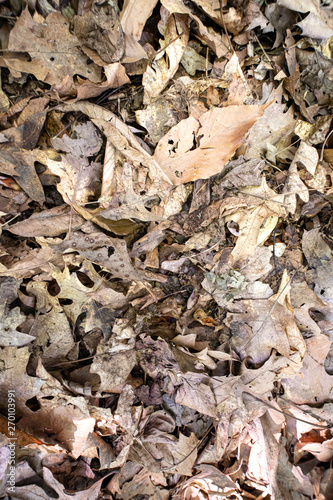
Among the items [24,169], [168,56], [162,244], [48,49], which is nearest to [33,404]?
[162,244]

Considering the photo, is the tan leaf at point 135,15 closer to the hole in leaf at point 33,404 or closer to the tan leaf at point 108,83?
the tan leaf at point 108,83

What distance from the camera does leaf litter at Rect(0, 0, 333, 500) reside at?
1680 mm

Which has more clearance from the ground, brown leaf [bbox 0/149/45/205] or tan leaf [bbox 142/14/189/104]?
tan leaf [bbox 142/14/189/104]

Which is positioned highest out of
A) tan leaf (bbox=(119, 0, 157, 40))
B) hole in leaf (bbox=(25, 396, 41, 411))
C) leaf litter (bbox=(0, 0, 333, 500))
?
tan leaf (bbox=(119, 0, 157, 40))

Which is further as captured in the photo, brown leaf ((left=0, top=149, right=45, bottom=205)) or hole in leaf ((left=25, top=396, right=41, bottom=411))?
hole in leaf ((left=25, top=396, right=41, bottom=411))

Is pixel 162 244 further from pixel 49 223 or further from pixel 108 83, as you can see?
pixel 108 83

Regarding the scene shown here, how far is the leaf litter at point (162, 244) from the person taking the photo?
168cm

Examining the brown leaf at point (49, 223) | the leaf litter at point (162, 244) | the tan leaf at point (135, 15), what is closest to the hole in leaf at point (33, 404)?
the leaf litter at point (162, 244)

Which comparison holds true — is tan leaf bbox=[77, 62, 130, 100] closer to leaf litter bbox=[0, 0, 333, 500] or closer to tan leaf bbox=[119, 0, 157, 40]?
leaf litter bbox=[0, 0, 333, 500]

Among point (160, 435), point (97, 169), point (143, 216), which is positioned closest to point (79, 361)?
point (160, 435)

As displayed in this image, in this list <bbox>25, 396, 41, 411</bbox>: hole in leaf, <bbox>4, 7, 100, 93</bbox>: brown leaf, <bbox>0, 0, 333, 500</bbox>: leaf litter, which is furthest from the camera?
<bbox>25, 396, 41, 411</bbox>: hole in leaf

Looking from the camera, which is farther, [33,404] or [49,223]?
[33,404]

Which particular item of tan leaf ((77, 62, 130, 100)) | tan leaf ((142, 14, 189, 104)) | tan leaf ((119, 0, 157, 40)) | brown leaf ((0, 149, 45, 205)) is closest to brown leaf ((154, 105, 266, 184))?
tan leaf ((142, 14, 189, 104))

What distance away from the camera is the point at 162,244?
6.20ft
